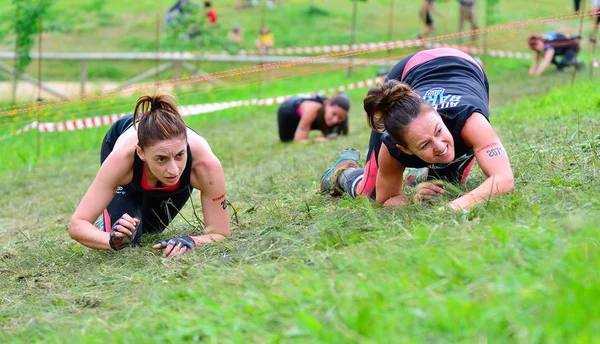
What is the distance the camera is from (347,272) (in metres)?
3.29

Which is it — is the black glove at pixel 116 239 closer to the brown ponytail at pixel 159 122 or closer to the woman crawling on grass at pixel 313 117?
the brown ponytail at pixel 159 122

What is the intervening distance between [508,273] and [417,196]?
1.82 meters

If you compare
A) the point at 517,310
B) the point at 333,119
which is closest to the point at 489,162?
the point at 517,310

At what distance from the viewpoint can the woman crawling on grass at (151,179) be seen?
4.50 m

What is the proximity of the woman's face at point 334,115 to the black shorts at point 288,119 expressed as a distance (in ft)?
1.62

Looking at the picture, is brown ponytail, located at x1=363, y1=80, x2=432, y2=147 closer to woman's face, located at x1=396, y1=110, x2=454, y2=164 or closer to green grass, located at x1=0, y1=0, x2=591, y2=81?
woman's face, located at x1=396, y1=110, x2=454, y2=164

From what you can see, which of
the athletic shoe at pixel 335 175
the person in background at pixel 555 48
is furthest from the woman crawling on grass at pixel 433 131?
the person in background at pixel 555 48

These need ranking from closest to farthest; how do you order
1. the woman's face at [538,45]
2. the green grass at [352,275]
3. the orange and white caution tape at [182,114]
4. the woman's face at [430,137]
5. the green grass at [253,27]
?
the green grass at [352,275] → the woman's face at [430,137] → the orange and white caution tape at [182,114] → the woman's face at [538,45] → the green grass at [253,27]

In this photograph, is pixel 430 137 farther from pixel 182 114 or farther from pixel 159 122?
pixel 182 114

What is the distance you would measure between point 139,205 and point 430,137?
213cm

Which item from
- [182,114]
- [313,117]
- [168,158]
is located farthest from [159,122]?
[182,114]

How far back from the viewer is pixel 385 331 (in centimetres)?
260

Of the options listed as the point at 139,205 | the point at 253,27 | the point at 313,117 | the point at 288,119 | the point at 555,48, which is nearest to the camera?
the point at 139,205

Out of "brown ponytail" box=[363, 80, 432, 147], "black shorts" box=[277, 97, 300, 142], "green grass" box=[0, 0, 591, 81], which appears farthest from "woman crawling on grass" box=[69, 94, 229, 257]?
"green grass" box=[0, 0, 591, 81]
